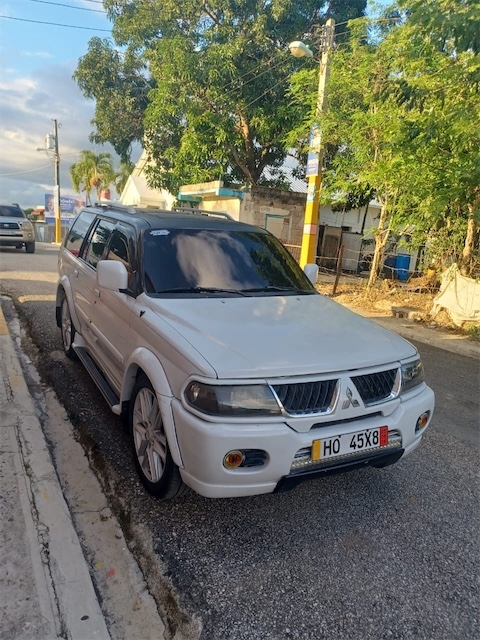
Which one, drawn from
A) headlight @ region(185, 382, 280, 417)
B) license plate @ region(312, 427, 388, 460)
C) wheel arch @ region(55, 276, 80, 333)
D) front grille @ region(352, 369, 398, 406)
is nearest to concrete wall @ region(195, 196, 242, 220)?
wheel arch @ region(55, 276, 80, 333)

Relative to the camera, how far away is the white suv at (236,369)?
2342 millimetres

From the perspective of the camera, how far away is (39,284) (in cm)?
1041

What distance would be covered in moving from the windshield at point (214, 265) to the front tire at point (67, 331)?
6.97ft

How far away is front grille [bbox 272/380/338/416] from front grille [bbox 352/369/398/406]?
0.61ft

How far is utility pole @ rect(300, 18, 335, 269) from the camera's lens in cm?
1077

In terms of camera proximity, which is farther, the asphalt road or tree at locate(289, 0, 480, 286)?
tree at locate(289, 0, 480, 286)

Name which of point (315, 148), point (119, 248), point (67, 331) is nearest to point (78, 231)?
point (67, 331)

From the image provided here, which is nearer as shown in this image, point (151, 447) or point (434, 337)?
point (151, 447)

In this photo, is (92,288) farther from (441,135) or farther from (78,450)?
(441,135)

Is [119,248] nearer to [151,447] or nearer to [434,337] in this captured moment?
[151,447]

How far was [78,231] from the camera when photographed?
17.6 feet

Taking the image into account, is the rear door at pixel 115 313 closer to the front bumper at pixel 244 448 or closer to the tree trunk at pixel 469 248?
the front bumper at pixel 244 448

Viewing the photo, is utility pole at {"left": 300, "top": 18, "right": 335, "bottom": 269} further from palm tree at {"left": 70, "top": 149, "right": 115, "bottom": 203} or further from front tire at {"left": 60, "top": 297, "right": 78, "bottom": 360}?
palm tree at {"left": 70, "top": 149, "right": 115, "bottom": 203}

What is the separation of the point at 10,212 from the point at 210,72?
924cm
